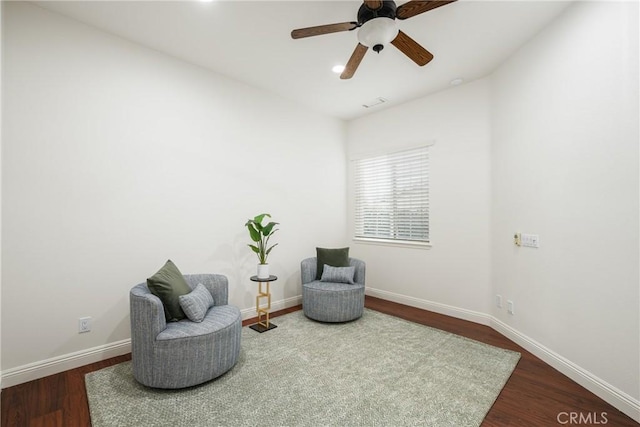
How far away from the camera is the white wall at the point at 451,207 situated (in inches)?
144

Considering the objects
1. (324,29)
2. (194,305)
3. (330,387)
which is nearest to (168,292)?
(194,305)

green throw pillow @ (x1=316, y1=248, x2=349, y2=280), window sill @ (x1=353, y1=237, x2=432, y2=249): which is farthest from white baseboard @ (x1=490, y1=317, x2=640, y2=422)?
green throw pillow @ (x1=316, y1=248, x2=349, y2=280)

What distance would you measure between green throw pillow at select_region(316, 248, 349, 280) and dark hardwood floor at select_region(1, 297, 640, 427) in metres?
2.21

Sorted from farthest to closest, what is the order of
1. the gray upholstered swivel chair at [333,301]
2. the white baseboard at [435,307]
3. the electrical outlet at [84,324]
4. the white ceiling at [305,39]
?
the white baseboard at [435,307], the gray upholstered swivel chair at [333,301], the electrical outlet at [84,324], the white ceiling at [305,39]

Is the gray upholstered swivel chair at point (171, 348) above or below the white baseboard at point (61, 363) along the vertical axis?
above

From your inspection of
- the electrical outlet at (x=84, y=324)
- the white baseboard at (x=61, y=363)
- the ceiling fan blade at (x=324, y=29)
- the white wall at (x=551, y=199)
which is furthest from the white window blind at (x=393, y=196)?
the electrical outlet at (x=84, y=324)

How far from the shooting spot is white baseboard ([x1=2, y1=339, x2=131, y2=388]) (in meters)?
2.27

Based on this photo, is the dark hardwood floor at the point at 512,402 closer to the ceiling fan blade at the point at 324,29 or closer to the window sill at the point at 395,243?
the window sill at the point at 395,243

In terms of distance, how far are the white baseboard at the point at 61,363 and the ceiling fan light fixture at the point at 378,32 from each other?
3.43 metres

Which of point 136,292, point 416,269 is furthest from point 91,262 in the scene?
point 416,269

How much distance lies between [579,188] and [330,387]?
8.36 feet

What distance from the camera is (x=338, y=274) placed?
3846 millimetres

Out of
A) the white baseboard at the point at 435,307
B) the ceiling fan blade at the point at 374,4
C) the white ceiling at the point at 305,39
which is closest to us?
the ceiling fan blade at the point at 374,4

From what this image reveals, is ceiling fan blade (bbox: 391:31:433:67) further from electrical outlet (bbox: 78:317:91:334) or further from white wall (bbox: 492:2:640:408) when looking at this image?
electrical outlet (bbox: 78:317:91:334)
